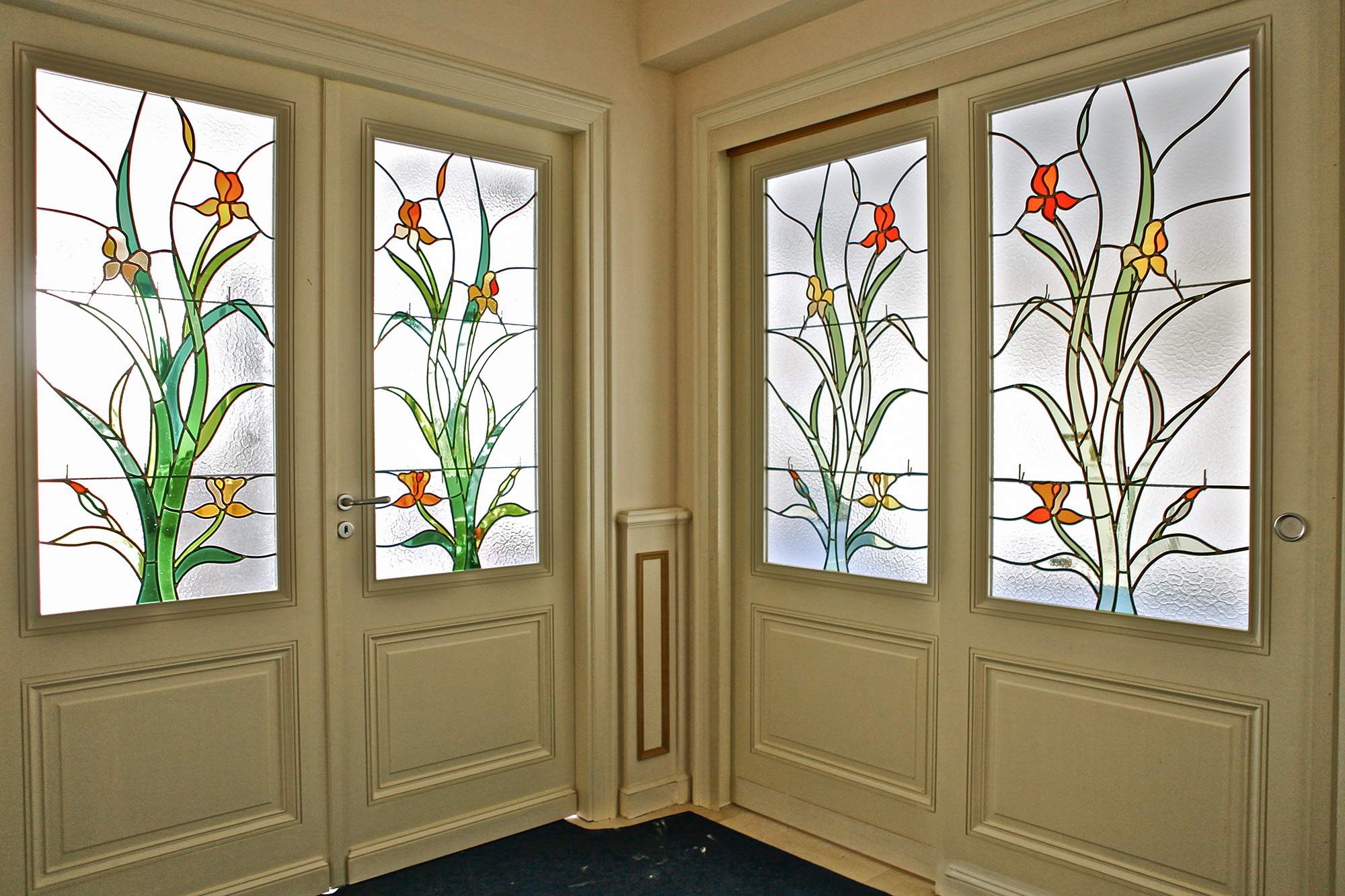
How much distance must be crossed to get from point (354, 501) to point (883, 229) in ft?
5.92

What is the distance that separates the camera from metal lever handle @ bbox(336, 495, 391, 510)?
2617 millimetres

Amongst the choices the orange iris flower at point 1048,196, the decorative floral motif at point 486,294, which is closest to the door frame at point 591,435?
the decorative floral motif at point 486,294

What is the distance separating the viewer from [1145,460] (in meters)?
2.21

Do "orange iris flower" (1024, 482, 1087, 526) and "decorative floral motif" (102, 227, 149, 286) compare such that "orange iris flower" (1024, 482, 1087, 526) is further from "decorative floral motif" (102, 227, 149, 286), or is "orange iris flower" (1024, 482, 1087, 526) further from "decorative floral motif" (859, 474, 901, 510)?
"decorative floral motif" (102, 227, 149, 286)

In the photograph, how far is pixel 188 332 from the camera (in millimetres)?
2377

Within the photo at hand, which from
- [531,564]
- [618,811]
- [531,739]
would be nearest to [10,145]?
[531,564]

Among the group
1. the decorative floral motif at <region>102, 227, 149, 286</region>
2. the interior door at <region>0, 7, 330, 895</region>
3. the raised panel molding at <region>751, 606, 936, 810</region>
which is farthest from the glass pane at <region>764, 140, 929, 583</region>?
the decorative floral motif at <region>102, 227, 149, 286</region>

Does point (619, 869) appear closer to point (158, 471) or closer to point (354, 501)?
point (354, 501)

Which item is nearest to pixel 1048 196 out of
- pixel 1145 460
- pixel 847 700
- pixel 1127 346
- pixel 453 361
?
pixel 1127 346

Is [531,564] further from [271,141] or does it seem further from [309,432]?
[271,141]

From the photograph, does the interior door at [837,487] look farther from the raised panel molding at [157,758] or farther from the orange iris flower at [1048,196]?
the raised panel molding at [157,758]

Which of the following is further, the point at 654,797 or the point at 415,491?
the point at 654,797

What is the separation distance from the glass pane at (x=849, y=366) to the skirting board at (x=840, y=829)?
796mm

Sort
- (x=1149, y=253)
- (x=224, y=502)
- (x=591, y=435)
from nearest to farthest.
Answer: (x=1149, y=253), (x=224, y=502), (x=591, y=435)
